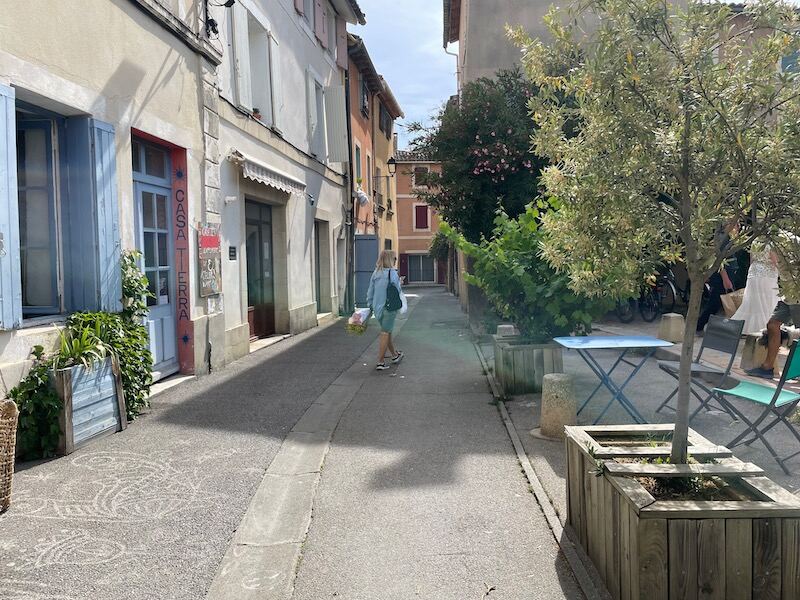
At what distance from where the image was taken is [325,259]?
52.7ft

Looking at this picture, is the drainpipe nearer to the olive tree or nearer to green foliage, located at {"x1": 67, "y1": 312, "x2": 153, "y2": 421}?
green foliage, located at {"x1": 67, "y1": 312, "x2": 153, "y2": 421}

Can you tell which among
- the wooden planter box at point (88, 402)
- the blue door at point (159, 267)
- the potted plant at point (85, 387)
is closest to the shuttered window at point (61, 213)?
the potted plant at point (85, 387)

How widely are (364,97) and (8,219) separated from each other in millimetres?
18284

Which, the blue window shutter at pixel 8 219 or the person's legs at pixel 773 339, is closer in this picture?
the blue window shutter at pixel 8 219

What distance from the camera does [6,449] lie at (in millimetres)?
3678

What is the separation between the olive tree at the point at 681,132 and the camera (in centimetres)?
279

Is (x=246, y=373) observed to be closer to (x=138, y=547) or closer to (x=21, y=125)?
(x=21, y=125)

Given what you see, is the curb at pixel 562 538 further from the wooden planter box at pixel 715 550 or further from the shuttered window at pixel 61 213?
the shuttered window at pixel 61 213

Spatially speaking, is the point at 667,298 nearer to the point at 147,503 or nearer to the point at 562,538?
the point at 562,538

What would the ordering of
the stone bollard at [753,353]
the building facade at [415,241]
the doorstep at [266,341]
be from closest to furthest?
the stone bollard at [753,353] < the doorstep at [266,341] < the building facade at [415,241]

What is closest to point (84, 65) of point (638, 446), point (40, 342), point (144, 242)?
point (144, 242)

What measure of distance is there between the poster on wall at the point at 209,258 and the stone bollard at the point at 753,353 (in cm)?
638

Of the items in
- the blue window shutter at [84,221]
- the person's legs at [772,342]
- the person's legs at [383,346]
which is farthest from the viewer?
the person's legs at [383,346]

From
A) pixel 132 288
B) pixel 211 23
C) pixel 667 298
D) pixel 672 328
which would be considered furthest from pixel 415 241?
pixel 132 288
